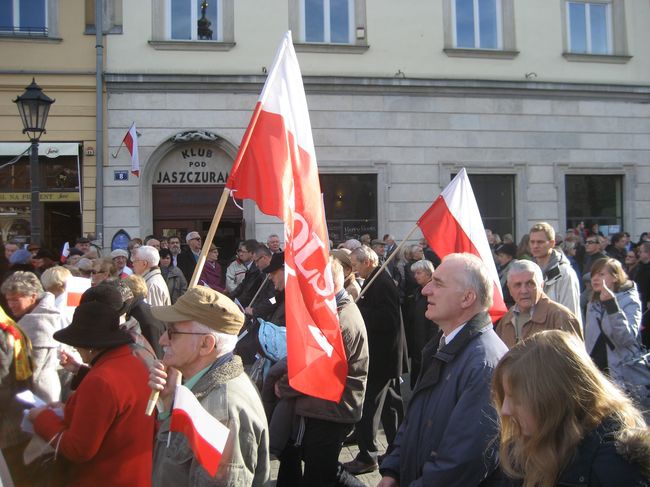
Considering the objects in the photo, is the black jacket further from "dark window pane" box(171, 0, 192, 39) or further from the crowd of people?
"dark window pane" box(171, 0, 192, 39)

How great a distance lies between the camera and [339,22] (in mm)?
14570

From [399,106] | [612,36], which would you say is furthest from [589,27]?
[399,106]

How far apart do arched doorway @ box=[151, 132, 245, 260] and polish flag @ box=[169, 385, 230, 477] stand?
38.5ft

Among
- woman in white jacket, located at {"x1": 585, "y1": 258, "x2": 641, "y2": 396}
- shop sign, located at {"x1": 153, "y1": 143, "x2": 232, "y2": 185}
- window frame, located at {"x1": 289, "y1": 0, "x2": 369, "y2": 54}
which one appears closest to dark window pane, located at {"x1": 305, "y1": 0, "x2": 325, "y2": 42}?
window frame, located at {"x1": 289, "y1": 0, "x2": 369, "y2": 54}

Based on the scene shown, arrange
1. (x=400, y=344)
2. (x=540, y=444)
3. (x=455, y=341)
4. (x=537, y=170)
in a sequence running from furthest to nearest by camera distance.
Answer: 1. (x=537, y=170)
2. (x=400, y=344)
3. (x=455, y=341)
4. (x=540, y=444)

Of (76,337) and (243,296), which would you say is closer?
(76,337)

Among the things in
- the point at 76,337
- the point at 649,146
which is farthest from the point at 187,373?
the point at 649,146

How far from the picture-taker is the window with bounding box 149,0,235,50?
1368 centimetres

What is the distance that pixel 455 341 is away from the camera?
2.75 metres

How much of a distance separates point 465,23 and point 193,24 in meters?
6.30

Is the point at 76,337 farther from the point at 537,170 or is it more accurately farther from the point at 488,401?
the point at 537,170

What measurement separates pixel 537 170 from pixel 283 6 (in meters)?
6.97

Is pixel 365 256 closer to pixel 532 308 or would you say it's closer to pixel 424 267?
pixel 424 267

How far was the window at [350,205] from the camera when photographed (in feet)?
47.4
